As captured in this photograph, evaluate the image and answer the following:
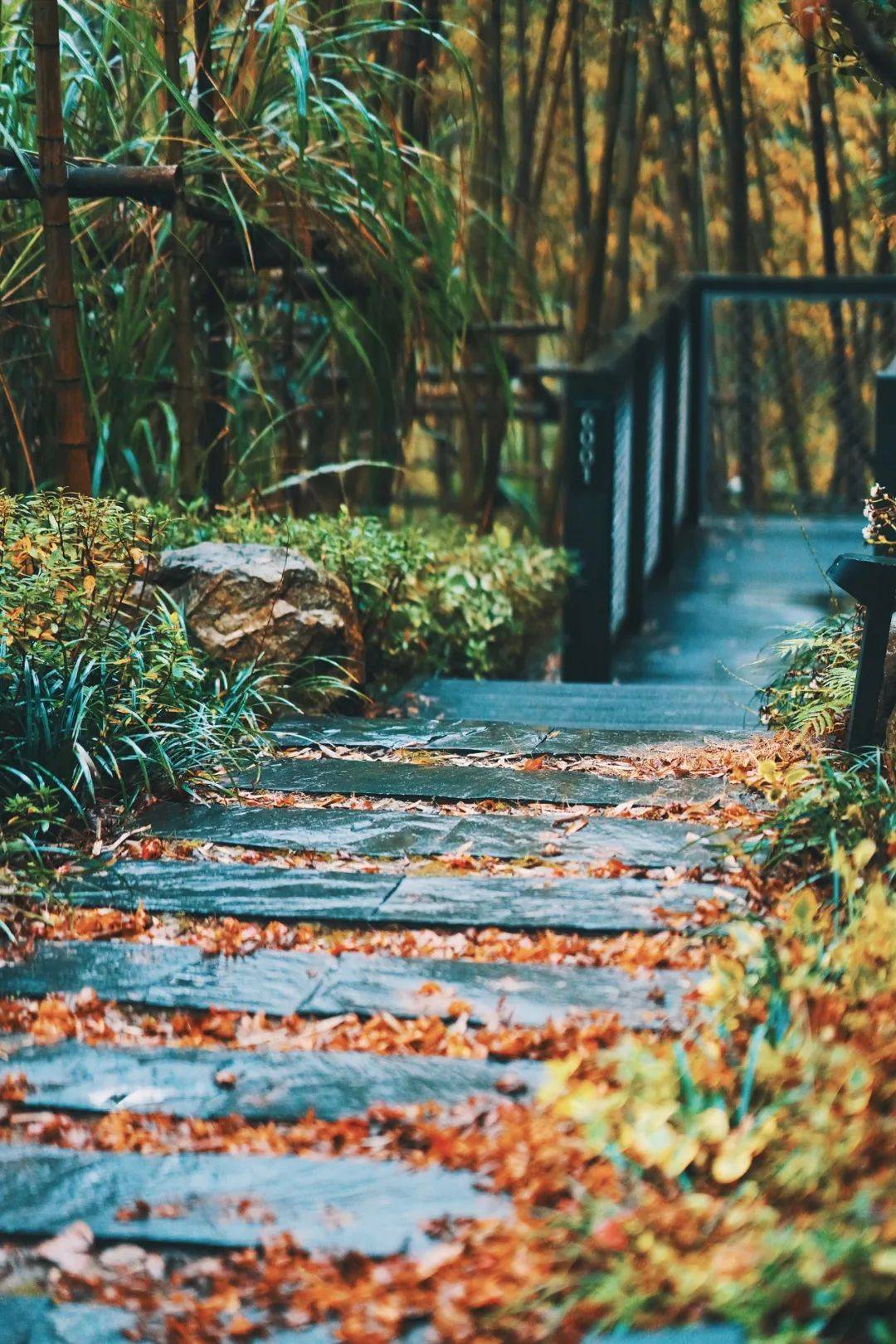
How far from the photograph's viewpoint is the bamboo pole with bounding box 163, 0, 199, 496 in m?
3.98

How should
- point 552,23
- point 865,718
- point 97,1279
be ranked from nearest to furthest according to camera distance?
1. point 97,1279
2. point 865,718
3. point 552,23

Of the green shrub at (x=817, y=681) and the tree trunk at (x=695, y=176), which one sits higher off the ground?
the tree trunk at (x=695, y=176)

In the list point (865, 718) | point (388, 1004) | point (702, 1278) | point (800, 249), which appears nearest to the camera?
point (702, 1278)

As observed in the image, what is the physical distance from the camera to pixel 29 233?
13.7 ft

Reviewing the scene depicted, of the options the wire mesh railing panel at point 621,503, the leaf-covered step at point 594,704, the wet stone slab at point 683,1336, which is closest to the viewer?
the wet stone slab at point 683,1336

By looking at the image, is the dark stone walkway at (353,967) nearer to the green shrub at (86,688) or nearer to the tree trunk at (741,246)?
the green shrub at (86,688)

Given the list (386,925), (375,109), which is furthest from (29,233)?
(386,925)

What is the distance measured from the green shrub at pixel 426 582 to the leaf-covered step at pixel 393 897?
47.1 inches

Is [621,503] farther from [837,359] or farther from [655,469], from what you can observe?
[837,359]

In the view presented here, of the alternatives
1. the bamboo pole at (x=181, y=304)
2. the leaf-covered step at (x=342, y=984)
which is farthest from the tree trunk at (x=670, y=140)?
the leaf-covered step at (x=342, y=984)

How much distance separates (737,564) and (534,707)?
2945 mm

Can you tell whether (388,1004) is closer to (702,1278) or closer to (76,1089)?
(76,1089)

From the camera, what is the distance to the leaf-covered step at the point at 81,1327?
1511 mm

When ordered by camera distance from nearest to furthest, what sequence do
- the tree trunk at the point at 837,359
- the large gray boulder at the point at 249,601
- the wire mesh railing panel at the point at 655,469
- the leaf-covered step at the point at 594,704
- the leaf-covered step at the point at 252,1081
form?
the leaf-covered step at the point at 252,1081, the large gray boulder at the point at 249,601, the leaf-covered step at the point at 594,704, the wire mesh railing panel at the point at 655,469, the tree trunk at the point at 837,359
